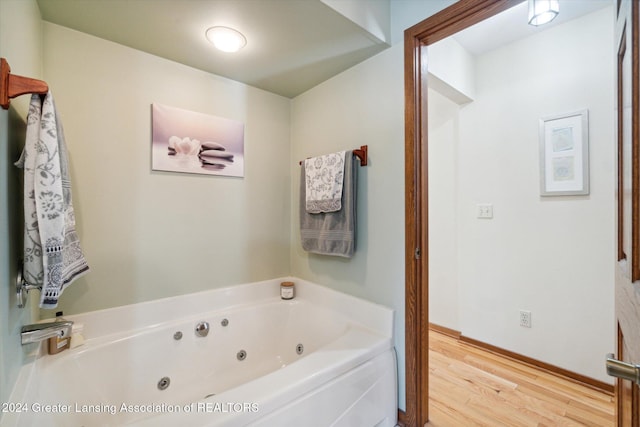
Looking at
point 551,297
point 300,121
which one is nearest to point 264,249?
point 300,121

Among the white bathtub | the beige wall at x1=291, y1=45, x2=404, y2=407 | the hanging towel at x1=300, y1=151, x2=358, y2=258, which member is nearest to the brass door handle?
the white bathtub

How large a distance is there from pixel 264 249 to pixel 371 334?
40.1 inches

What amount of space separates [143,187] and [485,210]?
2563 mm

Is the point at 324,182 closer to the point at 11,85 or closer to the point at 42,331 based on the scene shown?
the point at 11,85

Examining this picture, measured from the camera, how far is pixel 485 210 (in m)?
2.32

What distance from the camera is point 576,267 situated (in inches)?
73.7

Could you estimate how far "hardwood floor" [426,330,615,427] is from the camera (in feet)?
5.01

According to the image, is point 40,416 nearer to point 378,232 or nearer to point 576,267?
point 378,232

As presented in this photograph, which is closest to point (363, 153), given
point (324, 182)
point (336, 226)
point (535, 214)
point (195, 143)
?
point (324, 182)

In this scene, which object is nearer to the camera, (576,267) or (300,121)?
(576,267)

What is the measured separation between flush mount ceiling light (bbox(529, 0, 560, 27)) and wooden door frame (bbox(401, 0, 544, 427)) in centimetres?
59

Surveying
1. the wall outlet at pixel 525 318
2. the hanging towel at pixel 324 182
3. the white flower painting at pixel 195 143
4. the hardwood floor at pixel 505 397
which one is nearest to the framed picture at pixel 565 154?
the wall outlet at pixel 525 318

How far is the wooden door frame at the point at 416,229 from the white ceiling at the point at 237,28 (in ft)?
0.80

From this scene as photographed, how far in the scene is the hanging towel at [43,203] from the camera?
3.00 feet
